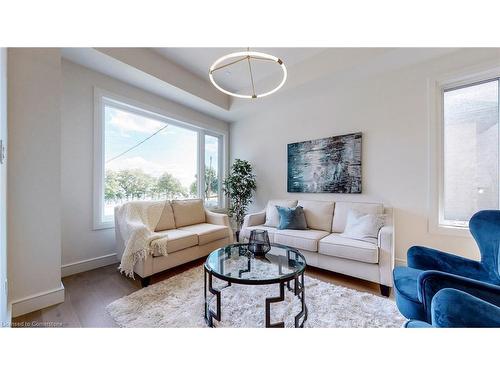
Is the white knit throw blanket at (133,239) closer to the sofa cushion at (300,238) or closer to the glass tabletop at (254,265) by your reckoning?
the glass tabletop at (254,265)

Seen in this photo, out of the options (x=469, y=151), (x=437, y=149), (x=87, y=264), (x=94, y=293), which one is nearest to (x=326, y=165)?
(x=437, y=149)

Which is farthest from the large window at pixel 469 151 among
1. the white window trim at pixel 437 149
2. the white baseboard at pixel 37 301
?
the white baseboard at pixel 37 301

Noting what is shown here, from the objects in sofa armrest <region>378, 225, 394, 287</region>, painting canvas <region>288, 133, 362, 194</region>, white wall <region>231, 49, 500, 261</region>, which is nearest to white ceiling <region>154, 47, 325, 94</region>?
white wall <region>231, 49, 500, 261</region>

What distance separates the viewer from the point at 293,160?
11.6ft

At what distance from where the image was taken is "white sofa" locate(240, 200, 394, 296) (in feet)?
6.54

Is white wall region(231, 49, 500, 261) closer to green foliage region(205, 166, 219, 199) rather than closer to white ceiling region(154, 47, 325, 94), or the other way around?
white ceiling region(154, 47, 325, 94)

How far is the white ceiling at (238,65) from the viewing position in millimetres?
2664

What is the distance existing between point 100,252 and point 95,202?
68 centimetres

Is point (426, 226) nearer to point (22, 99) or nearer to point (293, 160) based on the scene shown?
point (293, 160)

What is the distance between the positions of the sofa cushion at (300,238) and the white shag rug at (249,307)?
1.51 ft

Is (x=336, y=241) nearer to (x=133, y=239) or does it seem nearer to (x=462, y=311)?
(x=462, y=311)
